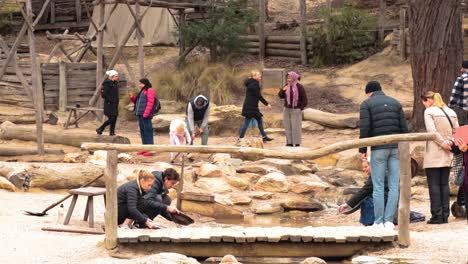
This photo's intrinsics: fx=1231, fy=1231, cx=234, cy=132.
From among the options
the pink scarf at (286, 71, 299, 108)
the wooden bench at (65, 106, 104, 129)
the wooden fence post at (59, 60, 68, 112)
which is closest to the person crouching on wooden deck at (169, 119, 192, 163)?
the pink scarf at (286, 71, 299, 108)

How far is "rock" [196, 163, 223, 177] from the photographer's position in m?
19.0

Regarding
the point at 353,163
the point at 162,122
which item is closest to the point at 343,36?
the point at 162,122

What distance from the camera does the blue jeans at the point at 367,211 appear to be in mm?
13969

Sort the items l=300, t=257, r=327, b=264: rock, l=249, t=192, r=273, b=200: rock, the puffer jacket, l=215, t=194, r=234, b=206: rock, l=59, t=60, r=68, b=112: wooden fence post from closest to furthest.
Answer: l=300, t=257, r=327, b=264: rock, the puffer jacket, l=215, t=194, r=234, b=206: rock, l=249, t=192, r=273, b=200: rock, l=59, t=60, r=68, b=112: wooden fence post

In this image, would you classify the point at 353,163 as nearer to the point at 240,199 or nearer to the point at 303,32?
the point at 240,199

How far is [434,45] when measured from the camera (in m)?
21.9

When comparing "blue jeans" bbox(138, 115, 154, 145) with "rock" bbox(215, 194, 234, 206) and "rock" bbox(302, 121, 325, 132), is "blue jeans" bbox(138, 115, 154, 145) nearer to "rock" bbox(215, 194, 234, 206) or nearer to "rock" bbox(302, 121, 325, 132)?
"rock" bbox(215, 194, 234, 206)

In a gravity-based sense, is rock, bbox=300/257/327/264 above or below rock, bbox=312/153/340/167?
above

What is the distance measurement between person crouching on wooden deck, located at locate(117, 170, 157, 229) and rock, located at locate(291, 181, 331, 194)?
228 inches

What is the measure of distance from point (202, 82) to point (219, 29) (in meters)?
2.29

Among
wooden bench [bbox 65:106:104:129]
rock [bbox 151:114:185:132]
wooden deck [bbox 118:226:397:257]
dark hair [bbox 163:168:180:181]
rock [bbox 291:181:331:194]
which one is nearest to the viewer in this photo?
wooden deck [bbox 118:226:397:257]

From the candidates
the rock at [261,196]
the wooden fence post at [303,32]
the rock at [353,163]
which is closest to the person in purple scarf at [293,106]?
the rock at [353,163]

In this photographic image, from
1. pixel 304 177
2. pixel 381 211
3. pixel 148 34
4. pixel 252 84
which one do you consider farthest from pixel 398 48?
pixel 381 211

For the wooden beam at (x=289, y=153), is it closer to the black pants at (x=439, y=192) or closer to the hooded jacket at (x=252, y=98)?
→ the black pants at (x=439, y=192)
